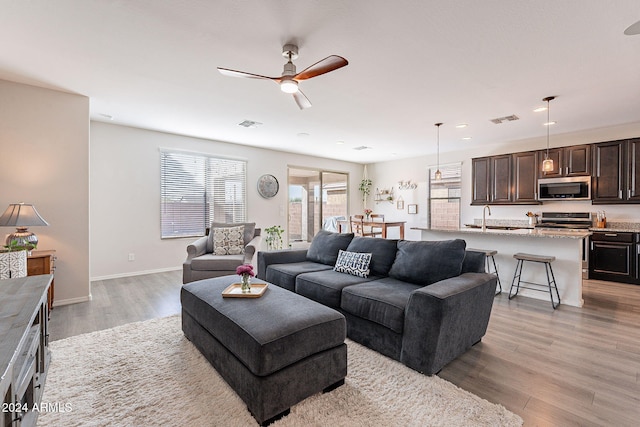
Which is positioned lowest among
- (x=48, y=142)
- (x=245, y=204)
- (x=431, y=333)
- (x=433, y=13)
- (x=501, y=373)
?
(x=501, y=373)

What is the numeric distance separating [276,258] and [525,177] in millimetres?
5317

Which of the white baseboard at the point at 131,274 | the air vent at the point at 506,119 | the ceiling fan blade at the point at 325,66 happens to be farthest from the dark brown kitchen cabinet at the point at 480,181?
the white baseboard at the point at 131,274

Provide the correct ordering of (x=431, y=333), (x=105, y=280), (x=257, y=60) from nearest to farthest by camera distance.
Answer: (x=431, y=333), (x=257, y=60), (x=105, y=280)

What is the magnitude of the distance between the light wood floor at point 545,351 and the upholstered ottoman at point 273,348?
0.98 meters

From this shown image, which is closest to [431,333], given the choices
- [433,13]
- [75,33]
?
[433,13]

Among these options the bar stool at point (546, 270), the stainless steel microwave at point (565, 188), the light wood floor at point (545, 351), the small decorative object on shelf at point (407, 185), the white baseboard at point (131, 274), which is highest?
the small decorative object on shelf at point (407, 185)

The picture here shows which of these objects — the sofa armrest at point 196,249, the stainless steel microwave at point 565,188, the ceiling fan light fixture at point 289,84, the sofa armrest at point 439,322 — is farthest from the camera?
the stainless steel microwave at point 565,188

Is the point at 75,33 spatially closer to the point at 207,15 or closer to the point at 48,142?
the point at 207,15

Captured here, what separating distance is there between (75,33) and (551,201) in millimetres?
7444

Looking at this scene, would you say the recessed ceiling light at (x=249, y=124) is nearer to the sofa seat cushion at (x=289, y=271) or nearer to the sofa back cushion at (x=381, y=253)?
the sofa seat cushion at (x=289, y=271)

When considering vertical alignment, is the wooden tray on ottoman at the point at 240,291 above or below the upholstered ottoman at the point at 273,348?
above

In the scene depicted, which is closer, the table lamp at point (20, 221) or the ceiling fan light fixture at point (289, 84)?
the ceiling fan light fixture at point (289, 84)

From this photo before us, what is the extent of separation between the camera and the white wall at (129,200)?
16.0 ft

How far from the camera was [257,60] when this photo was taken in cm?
287
